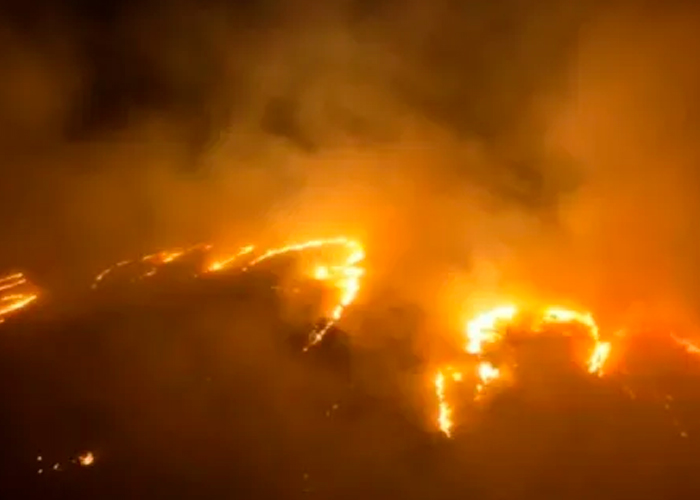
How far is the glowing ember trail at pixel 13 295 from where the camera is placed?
12523 millimetres

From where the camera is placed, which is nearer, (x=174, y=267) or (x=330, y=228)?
(x=174, y=267)

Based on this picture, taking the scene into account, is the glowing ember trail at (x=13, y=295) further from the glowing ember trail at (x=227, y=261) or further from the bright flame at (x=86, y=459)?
the bright flame at (x=86, y=459)

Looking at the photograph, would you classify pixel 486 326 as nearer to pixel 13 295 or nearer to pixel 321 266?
pixel 321 266

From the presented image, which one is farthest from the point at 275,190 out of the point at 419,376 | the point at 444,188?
the point at 419,376

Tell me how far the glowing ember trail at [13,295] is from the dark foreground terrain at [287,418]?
36 cm

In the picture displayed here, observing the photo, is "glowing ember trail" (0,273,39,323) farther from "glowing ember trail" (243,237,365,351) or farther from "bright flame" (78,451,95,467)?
"bright flame" (78,451,95,467)

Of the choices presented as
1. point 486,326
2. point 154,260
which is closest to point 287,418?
point 486,326

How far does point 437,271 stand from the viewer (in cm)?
1358

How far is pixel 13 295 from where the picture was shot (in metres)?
12.9

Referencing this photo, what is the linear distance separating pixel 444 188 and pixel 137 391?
6.17 meters

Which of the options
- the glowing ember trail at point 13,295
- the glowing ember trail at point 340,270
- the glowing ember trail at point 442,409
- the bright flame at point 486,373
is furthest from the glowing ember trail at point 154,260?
the bright flame at point 486,373

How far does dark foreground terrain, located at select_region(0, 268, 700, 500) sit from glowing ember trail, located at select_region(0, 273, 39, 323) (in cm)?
36

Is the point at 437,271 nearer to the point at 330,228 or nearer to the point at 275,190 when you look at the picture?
the point at 330,228

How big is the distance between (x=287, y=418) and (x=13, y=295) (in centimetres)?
400
